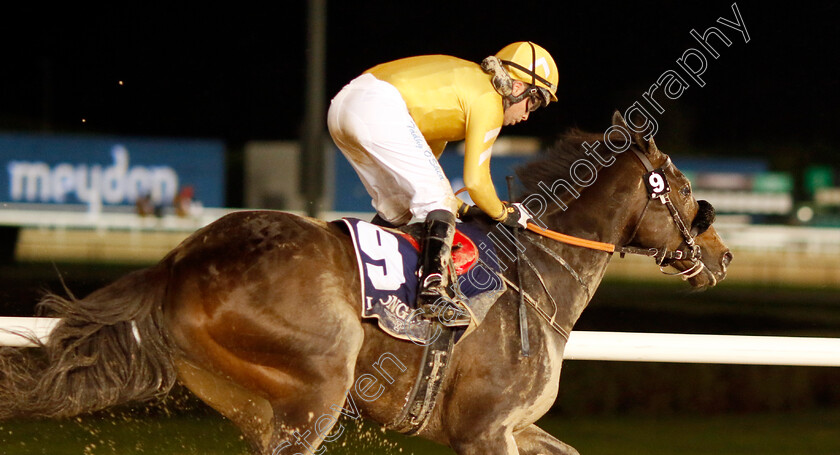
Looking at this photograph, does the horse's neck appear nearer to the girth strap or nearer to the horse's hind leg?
the girth strap

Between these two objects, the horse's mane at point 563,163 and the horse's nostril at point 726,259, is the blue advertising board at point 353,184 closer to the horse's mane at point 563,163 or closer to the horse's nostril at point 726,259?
the horse's nostril at point 726,259

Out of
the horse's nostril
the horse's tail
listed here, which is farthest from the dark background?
the horse's tail

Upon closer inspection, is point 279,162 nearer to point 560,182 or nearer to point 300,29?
point 300,29

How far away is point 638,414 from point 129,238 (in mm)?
10329

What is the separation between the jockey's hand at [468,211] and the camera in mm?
3066

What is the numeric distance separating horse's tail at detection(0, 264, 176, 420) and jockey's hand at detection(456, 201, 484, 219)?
3.46 ft

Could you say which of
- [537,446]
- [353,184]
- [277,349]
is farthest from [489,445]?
[353,184]

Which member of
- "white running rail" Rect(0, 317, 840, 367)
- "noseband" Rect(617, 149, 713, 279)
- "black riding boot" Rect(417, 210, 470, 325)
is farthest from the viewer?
"white running rail" Rect(0, 317, 840, 367)

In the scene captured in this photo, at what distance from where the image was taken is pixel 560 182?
312 centimetres

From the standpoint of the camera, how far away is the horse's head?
10.3 feet

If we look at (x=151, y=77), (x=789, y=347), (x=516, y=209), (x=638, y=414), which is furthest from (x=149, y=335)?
(x=151, y=77)

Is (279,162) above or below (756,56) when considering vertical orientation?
below

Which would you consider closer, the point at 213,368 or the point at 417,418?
the point at 213,368

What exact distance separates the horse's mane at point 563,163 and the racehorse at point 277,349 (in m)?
0.28
